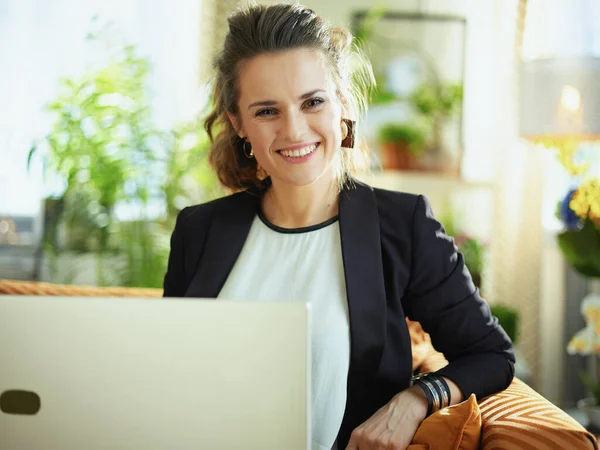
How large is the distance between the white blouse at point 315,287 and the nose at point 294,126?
205 millimetres

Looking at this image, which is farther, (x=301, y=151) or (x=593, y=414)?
(x=593, y=414)

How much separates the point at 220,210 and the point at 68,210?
7.31 feet

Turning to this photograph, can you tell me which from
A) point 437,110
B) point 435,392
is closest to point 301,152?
point 435,392

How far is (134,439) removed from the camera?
2.96 feet

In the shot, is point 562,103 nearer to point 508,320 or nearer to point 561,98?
point 561,98

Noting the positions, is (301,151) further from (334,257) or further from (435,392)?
(435,392)

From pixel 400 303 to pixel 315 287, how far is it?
16cm

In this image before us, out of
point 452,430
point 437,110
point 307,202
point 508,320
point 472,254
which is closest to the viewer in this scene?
point 452,430

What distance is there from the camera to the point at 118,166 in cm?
338

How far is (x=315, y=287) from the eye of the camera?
56.1 inches

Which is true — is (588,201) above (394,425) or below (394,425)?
above

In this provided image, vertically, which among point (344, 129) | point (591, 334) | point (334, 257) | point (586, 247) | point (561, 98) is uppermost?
point (561, 98)

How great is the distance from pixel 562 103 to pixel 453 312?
164 cm

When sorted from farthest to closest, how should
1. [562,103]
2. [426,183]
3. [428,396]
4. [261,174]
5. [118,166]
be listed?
[426,183] < [118,166] < [562,103] < [261,174] < [428,396]
